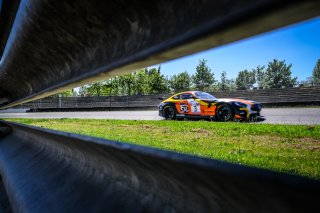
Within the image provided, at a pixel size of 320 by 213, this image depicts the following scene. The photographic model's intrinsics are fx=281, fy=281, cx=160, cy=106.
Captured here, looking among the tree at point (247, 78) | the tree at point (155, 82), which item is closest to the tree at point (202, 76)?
the tree at point (155, 82)

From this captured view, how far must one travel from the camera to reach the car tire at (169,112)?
49.8ft

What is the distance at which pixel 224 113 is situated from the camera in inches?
496

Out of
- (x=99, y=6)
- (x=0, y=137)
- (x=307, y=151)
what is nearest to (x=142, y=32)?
(x=99, y=6)

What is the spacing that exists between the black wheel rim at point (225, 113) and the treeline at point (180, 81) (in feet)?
18.3

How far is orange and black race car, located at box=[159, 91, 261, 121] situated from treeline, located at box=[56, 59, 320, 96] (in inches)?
162

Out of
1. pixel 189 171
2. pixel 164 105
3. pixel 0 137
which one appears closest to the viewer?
pixel 189 171

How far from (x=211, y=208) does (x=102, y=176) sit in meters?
0.36

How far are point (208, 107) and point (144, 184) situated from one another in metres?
12.8

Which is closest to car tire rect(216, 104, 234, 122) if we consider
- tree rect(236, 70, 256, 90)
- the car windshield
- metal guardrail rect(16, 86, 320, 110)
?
the car windshield

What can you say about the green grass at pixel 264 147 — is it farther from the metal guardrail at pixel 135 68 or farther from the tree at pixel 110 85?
the tree at pixel 110 85

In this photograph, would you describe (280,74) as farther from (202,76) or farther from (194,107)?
(194,107)

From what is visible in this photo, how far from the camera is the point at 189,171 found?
347mm

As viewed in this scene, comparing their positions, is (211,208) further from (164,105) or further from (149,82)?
(149,82)

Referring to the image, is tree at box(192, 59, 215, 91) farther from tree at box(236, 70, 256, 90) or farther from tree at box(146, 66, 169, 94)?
tree at box(236, 70, 256, 90)
